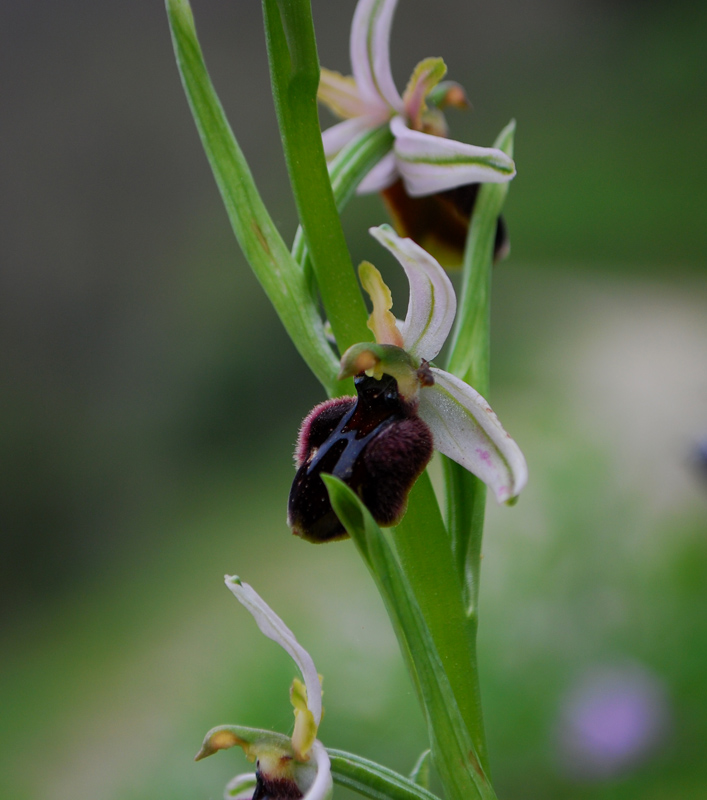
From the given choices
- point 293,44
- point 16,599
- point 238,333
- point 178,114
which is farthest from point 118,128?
point 293,44

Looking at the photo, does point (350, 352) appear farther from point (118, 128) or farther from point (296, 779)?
point (118, 128)

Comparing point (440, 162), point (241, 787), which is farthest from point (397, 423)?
point (241, 787)

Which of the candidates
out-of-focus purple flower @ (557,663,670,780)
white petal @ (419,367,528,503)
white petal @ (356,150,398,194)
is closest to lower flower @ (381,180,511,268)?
white petal @ (356,150,398,194)

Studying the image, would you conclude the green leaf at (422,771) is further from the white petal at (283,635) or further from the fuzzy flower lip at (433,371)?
the fuzzy flower lip at (433,371)

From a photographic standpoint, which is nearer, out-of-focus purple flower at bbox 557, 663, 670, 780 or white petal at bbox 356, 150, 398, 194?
white petal at bbox 356, 150, 398, 194

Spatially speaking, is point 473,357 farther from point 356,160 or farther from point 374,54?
point 374,54

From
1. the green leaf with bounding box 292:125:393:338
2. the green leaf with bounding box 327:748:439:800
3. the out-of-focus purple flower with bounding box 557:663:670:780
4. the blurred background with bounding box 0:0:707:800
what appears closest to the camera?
the green leaf with bounding box 327:748:439:800

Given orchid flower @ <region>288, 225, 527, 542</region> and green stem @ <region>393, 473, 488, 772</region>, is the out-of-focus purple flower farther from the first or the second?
orchid flower @ <region>288, 225, 527, 542</region>

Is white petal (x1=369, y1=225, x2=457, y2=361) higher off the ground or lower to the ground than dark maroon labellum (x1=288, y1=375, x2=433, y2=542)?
higher
